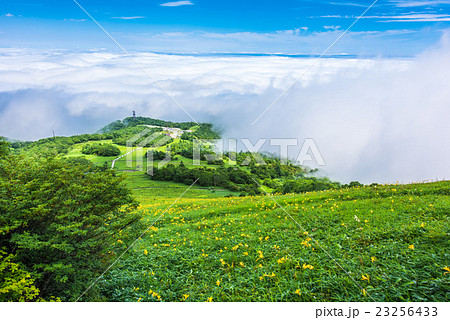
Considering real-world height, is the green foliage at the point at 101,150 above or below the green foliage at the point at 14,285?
above

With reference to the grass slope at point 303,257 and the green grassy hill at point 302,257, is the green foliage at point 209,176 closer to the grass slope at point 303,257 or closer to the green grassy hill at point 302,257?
the green grassy hill at point 302,257

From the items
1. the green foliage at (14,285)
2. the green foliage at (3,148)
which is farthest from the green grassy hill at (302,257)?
the green foliage at (3,148)

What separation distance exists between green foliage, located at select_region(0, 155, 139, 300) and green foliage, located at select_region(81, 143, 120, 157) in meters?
18.6

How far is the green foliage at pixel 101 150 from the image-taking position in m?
24.6

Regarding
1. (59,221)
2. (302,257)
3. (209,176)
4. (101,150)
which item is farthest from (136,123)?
(302,257)

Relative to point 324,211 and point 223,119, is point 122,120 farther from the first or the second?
point 324,211

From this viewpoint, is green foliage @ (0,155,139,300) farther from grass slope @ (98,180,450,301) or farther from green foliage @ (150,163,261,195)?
green foliage @ (150,163,261,195)

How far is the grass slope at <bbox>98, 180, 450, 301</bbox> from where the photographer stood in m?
4.53

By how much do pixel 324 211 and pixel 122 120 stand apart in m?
28.9

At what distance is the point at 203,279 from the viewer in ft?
18.3

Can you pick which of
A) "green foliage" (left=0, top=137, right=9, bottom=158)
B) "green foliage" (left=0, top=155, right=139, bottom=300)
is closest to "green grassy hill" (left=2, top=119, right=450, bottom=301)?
"green foliage" (left=0, top=155, right=139, bottom=300)

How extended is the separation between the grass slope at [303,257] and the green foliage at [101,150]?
18.5 meters

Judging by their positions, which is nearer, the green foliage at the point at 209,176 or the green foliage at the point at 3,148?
the green foliage at the point at 3,148
